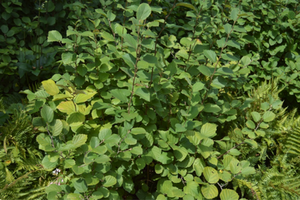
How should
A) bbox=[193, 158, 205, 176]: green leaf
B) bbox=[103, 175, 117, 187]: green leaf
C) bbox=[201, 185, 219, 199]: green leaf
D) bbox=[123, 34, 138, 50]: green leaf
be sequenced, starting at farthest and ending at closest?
bbox=[193, 158, 205, 176]: green leaf < bbox=[201, 185, 219, 199]: green leaf < bbox=[103, 175, 117, 187]: green leaf < bbox=[123, 34, 138, 50]: green leaf

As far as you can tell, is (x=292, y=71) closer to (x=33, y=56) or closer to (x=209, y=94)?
(x=209, y=94)

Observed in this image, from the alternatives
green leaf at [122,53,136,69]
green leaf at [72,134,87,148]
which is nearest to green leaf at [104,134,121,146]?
green leaf at [72,134,87,148]

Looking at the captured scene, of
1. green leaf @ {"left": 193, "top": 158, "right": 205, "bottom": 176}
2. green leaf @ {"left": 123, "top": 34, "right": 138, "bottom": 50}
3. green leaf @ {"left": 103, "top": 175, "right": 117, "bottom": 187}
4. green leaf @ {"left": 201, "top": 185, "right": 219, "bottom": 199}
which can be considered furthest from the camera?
green leaf @ {"left": 193, "top": 158, "right": 205, "bottom": 176}

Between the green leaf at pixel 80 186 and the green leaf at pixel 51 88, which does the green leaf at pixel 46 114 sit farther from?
the green leaf at pixel 80 186

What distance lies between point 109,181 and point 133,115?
14.8 inches

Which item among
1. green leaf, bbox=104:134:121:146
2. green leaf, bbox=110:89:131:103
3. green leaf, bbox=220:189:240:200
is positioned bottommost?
green leaf, bbox=220:189:240:200

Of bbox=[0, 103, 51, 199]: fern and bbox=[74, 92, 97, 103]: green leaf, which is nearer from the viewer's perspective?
bbox=[74, 92, 97, 103]: green leaf

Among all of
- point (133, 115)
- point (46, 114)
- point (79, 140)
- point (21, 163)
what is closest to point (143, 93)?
point (133, 115)

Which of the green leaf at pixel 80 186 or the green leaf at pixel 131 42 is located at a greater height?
the green leaf at pixel 131 42

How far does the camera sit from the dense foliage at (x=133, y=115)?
4.53 ft

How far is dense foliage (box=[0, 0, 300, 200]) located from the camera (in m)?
1.38

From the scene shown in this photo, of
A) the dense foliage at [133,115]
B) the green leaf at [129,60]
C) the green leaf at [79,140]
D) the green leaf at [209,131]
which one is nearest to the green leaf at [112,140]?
the dense foliage at [133,115]

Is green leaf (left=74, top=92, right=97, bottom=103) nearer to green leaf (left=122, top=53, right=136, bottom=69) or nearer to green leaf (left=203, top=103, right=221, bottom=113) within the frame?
green leaf (left=122, top=53, right=136, bottom=69)

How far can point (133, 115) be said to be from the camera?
1.41 metres
